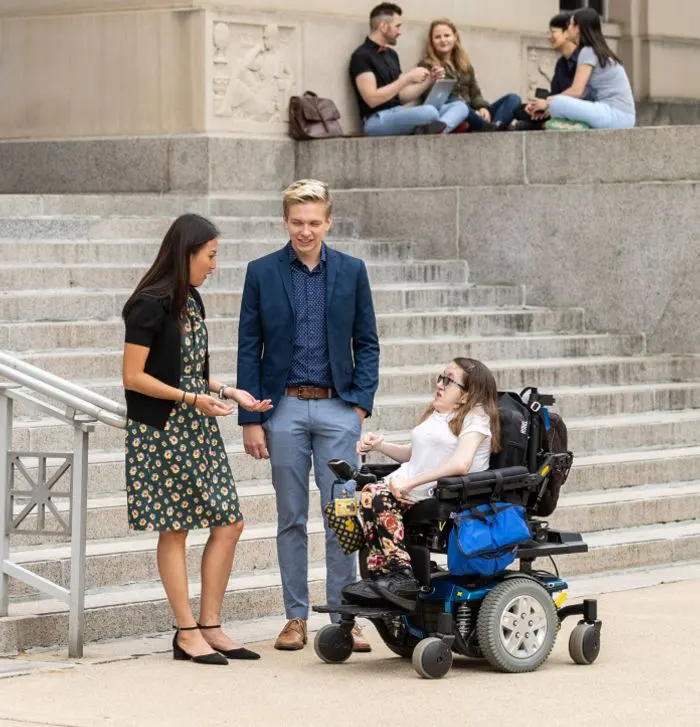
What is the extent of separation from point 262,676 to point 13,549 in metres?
1.72

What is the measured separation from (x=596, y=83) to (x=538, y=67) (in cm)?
276

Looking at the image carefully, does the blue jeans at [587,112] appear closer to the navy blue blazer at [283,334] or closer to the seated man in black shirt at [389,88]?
the seated man in black shirt at [389,88]

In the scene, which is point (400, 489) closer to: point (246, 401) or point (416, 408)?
point (246, 401)

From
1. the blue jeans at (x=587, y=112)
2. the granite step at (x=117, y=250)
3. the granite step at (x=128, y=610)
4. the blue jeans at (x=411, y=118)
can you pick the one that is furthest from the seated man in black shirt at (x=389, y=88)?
the granite step at (x=128, y=610)

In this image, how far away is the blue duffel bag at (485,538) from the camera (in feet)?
24.5

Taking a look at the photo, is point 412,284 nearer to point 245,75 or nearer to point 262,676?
point 245,75

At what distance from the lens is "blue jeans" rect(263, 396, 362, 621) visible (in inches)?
316

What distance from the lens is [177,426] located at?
7.70 meters

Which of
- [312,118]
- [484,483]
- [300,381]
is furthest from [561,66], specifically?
[484,483]

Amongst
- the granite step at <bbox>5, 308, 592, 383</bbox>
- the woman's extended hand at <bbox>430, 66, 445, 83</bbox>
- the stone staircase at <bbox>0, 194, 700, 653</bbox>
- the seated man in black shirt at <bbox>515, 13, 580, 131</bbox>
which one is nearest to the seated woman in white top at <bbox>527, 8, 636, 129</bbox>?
the seated man in black shirt at <bbox>515, 13, 580, 131</bbox>

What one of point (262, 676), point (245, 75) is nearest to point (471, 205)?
point (245, 75)

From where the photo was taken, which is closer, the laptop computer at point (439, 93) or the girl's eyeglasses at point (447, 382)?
the girl's eyeglasses at point (447, 382)

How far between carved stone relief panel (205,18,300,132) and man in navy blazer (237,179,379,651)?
6.21 meters

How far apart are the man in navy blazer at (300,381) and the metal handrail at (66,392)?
0.53m
